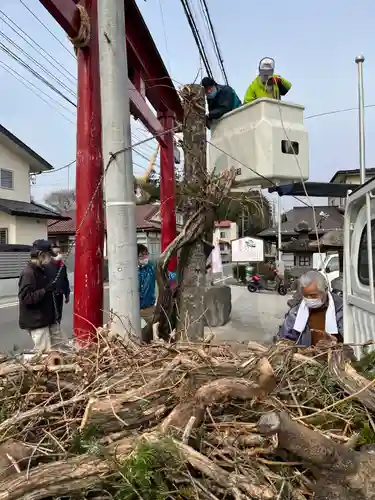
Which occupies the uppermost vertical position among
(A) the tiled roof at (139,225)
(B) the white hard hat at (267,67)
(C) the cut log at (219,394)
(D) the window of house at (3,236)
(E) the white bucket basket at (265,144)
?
(B) the white hard hat at (267,67)

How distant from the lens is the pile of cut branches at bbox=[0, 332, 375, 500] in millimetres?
1503

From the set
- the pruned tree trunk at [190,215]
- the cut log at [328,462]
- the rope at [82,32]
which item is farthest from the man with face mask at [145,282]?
the cut log at [328,462]

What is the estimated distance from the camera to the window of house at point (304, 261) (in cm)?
1730

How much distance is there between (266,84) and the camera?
17.0ft

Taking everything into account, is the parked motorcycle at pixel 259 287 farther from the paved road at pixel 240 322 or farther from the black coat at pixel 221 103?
the black coat at pixel 221 103

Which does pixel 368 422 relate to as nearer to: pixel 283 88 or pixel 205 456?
pixel 205 456

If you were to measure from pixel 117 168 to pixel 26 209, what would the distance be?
18199mm

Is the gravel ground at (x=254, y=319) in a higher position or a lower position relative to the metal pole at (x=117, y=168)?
lower

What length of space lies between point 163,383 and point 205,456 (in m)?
0.39

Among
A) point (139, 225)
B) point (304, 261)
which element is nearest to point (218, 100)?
point (304, 261)

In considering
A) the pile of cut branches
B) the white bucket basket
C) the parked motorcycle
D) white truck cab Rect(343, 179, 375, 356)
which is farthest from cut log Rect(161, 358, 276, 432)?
the parked motorcycle

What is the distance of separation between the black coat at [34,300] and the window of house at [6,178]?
54.1 feet

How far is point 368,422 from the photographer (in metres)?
1.85

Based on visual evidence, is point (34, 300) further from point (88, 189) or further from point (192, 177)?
point (192, 177)
